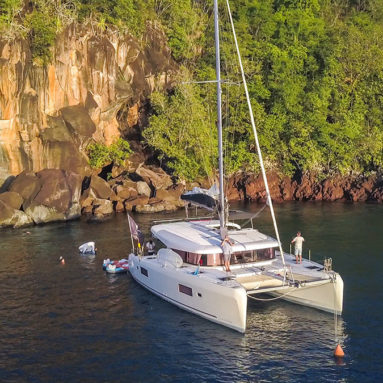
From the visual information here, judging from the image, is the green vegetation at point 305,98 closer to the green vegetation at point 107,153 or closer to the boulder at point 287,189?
the boulder at point 287,189

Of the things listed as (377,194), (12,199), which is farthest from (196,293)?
(377,194)

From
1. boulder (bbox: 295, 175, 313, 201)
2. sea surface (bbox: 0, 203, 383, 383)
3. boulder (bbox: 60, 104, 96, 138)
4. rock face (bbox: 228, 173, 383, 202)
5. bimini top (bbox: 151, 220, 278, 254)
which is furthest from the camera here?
boulder (bbox: 295, 175, 313, 201)

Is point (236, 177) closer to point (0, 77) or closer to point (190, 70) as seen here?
point (190, 70)

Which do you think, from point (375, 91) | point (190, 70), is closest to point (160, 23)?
point (190, 70)

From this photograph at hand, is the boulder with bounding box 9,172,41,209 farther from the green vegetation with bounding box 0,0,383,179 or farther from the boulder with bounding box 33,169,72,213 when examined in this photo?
the green vegetation with bounding box 0,0,383,179

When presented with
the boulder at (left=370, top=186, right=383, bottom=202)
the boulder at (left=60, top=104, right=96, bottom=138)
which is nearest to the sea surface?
the boulder at (left=60, top=104, right=96, bottom=138)
